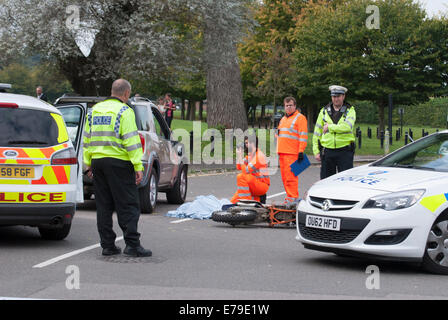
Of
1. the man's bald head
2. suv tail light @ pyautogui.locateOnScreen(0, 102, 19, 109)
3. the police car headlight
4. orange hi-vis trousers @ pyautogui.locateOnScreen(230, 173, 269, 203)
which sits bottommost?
orange hi-vis trousers @ pyautogui.locateOnScreen(230, 173, 269, 203)

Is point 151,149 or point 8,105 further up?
point 8,105

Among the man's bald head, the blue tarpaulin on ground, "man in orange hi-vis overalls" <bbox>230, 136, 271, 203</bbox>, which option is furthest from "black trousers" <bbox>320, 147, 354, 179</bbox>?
the man's bald head

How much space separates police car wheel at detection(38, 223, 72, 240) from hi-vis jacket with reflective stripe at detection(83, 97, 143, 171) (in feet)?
5.22

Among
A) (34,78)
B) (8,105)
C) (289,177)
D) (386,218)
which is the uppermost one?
(34,78)

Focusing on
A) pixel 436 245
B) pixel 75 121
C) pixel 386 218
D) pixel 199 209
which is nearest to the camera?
pixel 386 218

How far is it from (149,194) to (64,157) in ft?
13.5

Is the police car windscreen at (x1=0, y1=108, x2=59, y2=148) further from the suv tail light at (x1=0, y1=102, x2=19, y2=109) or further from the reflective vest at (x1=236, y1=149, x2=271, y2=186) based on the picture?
the reflective vest at (x1=236, y1=149, x2=271, y2=186)

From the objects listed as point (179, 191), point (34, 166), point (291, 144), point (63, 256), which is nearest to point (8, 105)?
point (34, 166)

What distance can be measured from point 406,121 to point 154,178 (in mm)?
70580

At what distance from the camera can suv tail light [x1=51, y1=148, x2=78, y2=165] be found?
381 inches

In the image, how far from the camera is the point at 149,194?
1380 cm

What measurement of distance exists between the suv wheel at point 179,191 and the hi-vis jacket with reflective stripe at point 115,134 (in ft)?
21.5

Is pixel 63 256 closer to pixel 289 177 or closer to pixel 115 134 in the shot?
pixel 115 134

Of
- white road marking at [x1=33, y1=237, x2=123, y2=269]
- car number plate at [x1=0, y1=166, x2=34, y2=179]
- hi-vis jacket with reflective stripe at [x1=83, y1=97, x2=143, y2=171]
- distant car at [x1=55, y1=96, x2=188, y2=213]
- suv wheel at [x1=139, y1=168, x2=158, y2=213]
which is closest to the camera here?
white road marking at [x1=33, y1=237, x2=123, y2=269]
